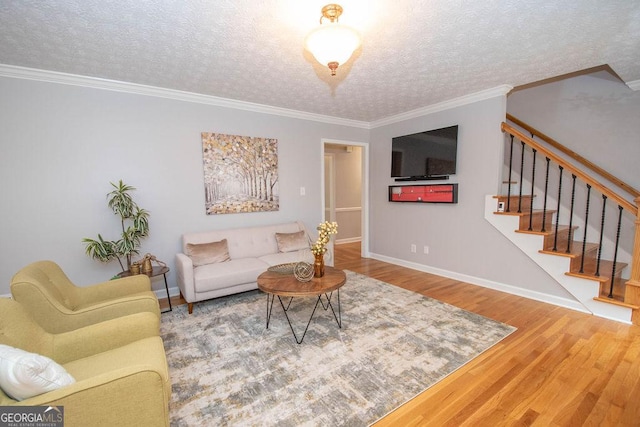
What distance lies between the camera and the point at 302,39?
2.28m

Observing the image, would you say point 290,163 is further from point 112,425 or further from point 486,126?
point 112,425

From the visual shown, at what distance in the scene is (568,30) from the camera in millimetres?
2160

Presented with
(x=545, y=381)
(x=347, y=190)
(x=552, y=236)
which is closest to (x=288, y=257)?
(x=545, y=381)

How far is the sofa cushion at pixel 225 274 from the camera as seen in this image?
3033mm

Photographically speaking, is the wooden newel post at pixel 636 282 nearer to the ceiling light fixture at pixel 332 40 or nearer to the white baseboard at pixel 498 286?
the white baseboard at pixel 498 286

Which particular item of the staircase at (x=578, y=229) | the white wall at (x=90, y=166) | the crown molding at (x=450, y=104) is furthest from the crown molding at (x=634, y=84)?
the white wall at (x=90, y=166)

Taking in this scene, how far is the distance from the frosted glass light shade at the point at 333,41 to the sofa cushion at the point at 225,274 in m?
2.39

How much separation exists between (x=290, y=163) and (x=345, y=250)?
2578mm

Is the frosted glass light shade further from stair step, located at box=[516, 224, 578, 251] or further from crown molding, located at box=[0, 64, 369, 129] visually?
stair step, located at box=[516, 224, 578, 251]

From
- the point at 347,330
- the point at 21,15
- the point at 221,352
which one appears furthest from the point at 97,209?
the point at 347,330

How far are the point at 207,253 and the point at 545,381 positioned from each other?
11.0 ft
